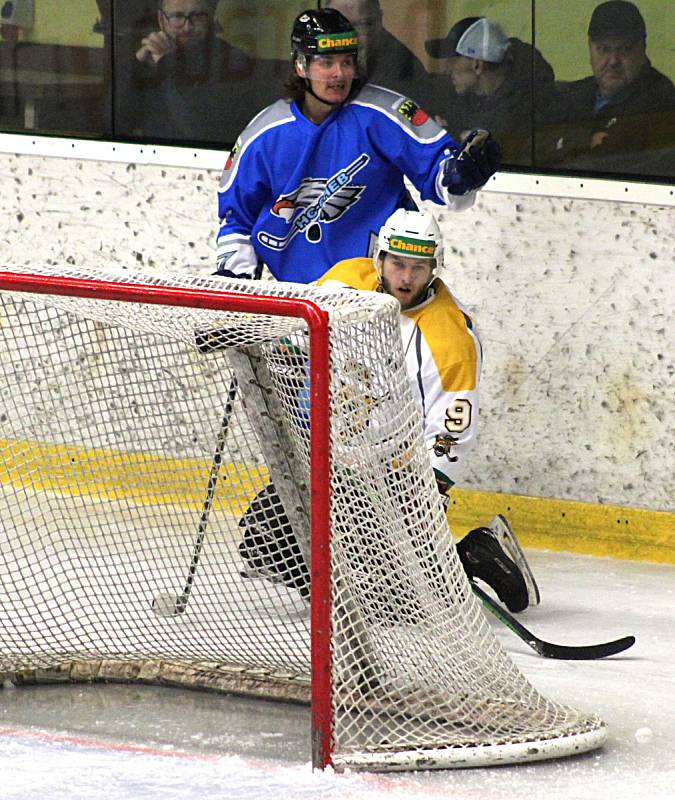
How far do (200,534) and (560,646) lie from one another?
0.76 metres

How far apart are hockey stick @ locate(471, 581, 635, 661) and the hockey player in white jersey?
0.86 feet

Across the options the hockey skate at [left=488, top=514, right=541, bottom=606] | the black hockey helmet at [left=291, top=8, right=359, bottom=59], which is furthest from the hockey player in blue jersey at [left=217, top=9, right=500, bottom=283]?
the hockey skate at [left=488, top=514, right=541, bottom=606]

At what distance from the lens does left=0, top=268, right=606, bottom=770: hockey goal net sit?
10.4 ft

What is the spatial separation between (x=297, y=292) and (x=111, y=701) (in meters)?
0.89

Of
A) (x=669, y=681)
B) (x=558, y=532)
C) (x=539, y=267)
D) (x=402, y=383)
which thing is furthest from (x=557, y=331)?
(x=402, y=383)

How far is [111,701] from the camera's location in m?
3.61

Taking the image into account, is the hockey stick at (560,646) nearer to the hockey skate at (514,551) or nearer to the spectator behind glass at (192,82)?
the hockey skate at (514,551)

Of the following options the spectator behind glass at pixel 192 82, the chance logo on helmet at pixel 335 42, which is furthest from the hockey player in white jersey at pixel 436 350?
the spectator behind glass at pixel 192 82

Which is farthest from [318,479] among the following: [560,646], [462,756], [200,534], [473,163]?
[473,163]

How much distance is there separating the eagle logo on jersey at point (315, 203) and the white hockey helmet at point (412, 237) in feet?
1.36

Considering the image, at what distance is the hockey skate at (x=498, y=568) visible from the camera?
423cm

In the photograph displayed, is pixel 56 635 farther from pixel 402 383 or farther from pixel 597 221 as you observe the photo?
pixel 597 221

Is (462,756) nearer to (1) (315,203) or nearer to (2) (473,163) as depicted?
(2) (473,163)

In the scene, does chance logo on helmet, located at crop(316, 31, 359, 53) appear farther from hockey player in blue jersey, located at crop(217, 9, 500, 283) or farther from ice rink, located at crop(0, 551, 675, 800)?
ice rink, located at crop(0, 551, 675, 800)
